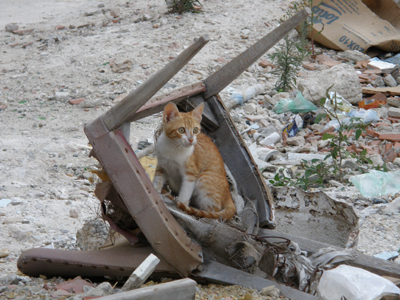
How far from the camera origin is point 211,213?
2.79m

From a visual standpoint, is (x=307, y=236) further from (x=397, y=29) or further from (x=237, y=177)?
(x=397, y=29)

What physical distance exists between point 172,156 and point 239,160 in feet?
2.27

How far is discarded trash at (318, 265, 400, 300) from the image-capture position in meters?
2.25

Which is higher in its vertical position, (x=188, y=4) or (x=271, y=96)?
(x=188, y=4)

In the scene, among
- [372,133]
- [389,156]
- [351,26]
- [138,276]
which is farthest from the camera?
[351,26]

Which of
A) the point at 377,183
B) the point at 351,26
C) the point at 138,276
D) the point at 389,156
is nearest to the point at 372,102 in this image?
the point at 389,156

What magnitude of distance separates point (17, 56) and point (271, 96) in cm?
507

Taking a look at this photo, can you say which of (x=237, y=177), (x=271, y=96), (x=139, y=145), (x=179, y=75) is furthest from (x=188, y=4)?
(x=237, y=177)

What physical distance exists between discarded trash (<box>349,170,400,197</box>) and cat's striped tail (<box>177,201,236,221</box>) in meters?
1.71

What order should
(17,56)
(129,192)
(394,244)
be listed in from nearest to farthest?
(129,192), (394,244), (17,56)

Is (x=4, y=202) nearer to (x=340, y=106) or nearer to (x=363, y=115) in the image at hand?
(x=340, y=106)

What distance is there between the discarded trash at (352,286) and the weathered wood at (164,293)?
0.81 meters

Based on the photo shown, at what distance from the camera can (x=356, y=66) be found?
25.2 feet

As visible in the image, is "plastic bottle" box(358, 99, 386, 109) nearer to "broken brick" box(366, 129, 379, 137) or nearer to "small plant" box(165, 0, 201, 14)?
"broken brick" box(366, 129, 379, 137)
